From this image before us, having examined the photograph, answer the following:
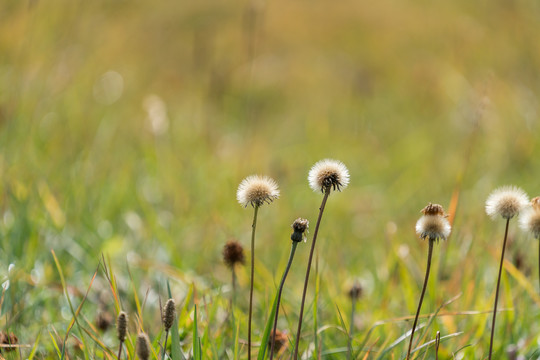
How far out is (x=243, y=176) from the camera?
11.1 feet

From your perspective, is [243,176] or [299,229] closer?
[299,229]

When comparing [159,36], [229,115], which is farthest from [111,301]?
[159,36]

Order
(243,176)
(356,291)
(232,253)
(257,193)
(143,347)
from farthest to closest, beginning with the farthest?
(243,176) → (356,291) → (232,253) → (257,193) → (143,347)

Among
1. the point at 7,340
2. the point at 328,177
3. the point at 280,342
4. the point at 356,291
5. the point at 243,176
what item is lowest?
the point at 7,340

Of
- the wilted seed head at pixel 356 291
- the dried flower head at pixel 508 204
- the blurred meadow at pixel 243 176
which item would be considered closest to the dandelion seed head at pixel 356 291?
the wilted seed head at pixel 356 291

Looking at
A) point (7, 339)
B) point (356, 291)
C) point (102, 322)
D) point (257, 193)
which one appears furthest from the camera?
point (356, 291)

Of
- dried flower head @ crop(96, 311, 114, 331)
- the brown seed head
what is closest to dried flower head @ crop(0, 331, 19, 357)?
the brown seed head

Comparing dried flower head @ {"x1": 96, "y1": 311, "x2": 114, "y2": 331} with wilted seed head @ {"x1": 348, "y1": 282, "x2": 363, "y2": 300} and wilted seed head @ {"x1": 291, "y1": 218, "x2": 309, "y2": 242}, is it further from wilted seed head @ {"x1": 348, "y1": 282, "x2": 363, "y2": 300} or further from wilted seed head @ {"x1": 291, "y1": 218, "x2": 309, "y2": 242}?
wilted seed head @ {"x1": 291, "y1": 218, "x2": 309, "y2": 242}

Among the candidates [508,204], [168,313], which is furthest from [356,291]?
[168,313]

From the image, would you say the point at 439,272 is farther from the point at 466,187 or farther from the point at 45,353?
the point at 466,187

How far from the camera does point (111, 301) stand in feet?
7.16

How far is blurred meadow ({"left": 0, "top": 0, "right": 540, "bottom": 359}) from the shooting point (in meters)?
1.97

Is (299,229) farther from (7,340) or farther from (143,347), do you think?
(7,340)

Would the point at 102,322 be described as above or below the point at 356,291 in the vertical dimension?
below
